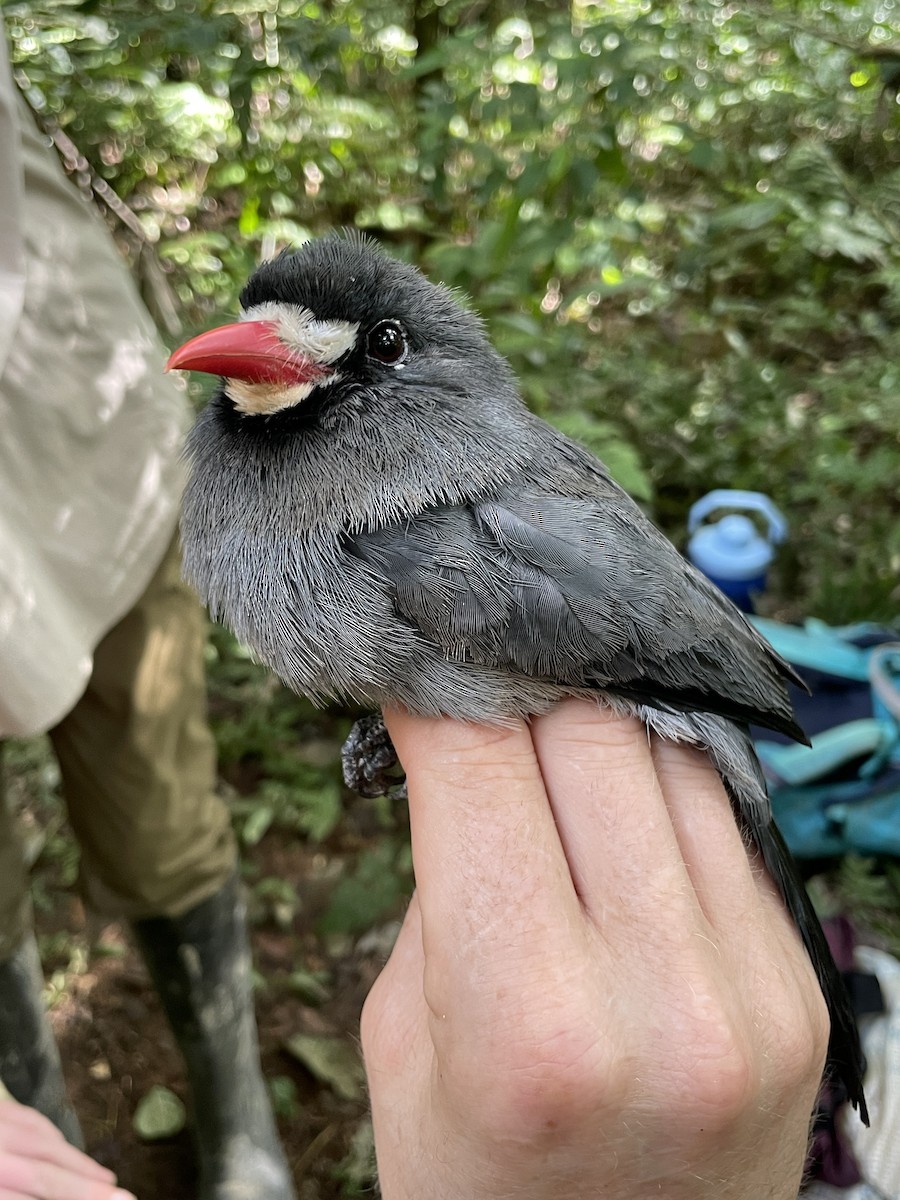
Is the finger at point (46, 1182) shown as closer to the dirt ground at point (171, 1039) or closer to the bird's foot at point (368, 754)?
the bird's foot at point (368, 754)

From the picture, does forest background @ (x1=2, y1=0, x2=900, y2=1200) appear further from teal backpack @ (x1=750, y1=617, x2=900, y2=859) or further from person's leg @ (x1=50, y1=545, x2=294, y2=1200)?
person's leg @ (x1=50, y1=545, x2=294, y2=1200)

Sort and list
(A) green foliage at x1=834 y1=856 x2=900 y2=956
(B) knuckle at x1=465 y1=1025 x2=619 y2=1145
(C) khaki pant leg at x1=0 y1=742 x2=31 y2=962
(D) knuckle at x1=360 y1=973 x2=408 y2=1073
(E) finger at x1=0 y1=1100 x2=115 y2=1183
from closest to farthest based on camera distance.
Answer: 1. (B) knuckle at x1=465 y1=1025 x2=619 y2=1145
2. (D) knuckle at x1=360 y1=973 x2=408 y2=1073
3. (E) finger at x1=0 y1=1100 x2=115 y2=1183
4. (C) khaki pant leg at x1=0 y1=742 x2=31 y2=962
5. (A) green foliage at x1=834 y1=856 x2=900 y2=956

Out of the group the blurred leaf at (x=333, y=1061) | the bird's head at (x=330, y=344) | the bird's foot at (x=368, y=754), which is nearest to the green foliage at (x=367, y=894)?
the blurred leaf at (x=333, y=1061)

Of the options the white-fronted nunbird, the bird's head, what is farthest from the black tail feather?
the bird's head

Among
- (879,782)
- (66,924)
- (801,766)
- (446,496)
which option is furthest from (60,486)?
(879,782)

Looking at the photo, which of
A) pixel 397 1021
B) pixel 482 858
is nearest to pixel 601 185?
pixel 482 858

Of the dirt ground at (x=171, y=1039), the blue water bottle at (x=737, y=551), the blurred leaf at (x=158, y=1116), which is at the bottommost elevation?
the blurred leaf at (x=158, y=1116)
